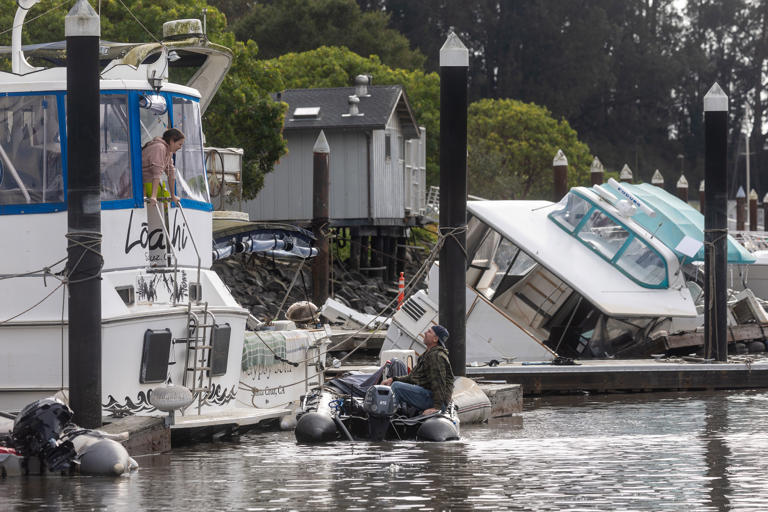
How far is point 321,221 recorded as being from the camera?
34.0 metres

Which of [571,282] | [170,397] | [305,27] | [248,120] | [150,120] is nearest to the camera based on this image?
[170,397]

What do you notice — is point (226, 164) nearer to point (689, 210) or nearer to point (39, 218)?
point (39, 218)

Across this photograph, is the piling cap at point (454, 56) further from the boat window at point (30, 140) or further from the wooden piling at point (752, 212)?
the wooden piling at point (752, 212)

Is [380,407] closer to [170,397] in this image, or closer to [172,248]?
[170,397]

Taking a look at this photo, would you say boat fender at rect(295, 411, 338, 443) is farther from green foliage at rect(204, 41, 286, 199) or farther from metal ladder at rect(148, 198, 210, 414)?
green foliage at rect(204, 41, 286, 199)

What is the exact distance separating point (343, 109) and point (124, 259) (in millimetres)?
34040

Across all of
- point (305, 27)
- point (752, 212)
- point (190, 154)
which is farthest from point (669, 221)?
point (305, 27)

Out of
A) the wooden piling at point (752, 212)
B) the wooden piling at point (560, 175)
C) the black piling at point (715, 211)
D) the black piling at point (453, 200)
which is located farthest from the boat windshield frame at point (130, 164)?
the wooden piling at point (752, 212)

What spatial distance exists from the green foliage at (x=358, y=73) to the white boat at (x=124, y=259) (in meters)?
41.6

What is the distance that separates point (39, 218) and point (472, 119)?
57.3 metres

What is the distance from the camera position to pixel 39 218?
16047 millimetres

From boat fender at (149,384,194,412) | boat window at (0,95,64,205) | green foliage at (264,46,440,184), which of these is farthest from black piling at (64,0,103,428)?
green foliage at (264,46,440,184)

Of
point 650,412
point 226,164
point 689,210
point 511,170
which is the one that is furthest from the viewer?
point 511,170

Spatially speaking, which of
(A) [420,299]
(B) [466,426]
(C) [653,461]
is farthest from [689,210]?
(C) [653,461]
